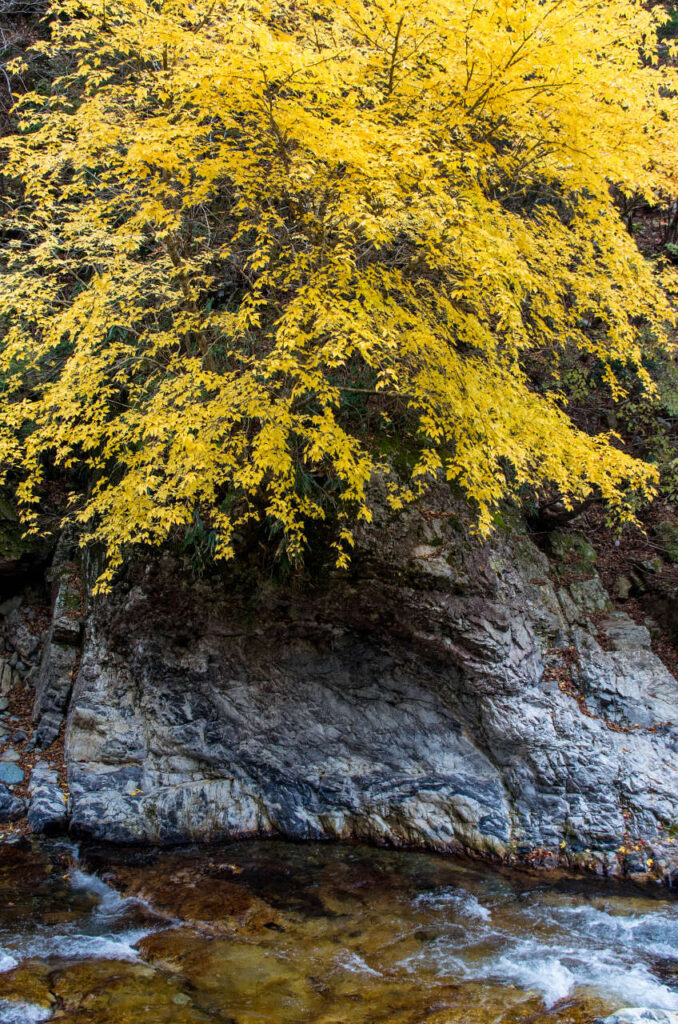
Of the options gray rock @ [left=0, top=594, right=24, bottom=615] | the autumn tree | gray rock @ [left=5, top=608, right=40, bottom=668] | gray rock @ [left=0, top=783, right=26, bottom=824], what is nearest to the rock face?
gray rock @ [left=0, top=783, right=26, bottom=824]

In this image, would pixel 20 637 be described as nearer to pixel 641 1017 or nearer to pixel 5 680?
pixel 5 680

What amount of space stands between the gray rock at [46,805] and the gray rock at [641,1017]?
18.5 feet

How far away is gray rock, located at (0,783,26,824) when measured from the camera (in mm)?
7441

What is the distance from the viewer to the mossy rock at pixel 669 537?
33.9 feet

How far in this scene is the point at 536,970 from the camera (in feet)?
17.3

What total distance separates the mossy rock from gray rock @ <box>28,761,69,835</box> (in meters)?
9.19

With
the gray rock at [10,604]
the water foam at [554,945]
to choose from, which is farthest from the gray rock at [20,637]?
the water foam at [554,945]

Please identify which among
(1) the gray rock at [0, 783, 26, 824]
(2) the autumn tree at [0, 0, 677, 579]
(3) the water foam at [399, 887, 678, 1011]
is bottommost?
(1) the gray rock at [0, 783, 26, 824]

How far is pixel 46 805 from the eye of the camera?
7.43 metres

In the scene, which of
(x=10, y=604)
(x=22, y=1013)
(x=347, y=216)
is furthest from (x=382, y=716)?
(x=10, y=604)

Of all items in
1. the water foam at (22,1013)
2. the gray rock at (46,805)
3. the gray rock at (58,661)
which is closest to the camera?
the water foam at (22,1013)

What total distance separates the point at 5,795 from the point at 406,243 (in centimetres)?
799

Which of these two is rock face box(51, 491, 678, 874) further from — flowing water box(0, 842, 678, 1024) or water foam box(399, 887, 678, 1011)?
water foam box(399, 887, 678, 1011)

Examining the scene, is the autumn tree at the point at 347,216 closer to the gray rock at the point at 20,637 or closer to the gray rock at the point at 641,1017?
the gray rock at the point at 20,637
